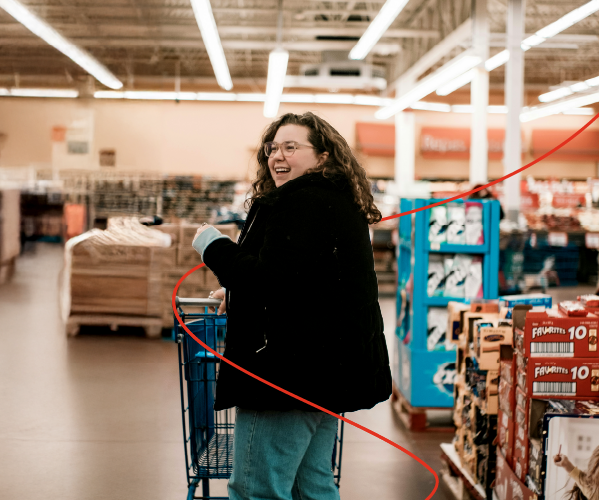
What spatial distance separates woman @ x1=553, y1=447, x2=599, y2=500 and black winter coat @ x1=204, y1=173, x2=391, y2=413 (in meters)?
0.71

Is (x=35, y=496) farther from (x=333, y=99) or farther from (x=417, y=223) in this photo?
(x=333, y=99)

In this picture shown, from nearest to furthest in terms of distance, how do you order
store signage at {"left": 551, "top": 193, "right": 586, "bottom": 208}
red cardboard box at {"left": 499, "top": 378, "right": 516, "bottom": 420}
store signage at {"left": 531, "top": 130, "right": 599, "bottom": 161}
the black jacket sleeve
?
the black jacket sleeve, red cardboard box at {"left": 499, "top": 378, "right": 516, "bottom": 420}, store signage at {"left": 551, "top": 193, "right": 586, "bottom": 208}, store signage at {"left": 531, "top": 130, "right": 599, "bottom": 161}

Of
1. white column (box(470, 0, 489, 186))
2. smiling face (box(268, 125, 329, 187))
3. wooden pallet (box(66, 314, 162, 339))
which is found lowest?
wooden pallet (box(66, 314, 162, 339))

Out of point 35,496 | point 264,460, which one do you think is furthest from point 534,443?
point 35,496

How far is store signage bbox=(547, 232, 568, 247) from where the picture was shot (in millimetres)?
11008

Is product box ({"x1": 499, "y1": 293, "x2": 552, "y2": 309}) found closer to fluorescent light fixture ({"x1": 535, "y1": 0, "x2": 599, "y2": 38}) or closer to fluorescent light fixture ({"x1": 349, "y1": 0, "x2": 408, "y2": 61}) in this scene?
fluorescent light fixture ({"x1": 349, "y1": 0, "x2": 408, "y2": 61})

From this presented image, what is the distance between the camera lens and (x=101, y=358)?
5.73 m

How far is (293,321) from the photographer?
5.56 ft

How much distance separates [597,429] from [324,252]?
1.04 meters

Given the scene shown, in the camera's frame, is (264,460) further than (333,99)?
No

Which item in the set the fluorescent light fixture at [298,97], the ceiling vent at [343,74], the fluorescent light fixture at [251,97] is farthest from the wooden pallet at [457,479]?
the fluorescent light fixture at [251,97]

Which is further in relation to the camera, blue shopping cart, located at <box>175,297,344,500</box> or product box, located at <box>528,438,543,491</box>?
blue shopping cart, located at <box>175,297,344,500</box>

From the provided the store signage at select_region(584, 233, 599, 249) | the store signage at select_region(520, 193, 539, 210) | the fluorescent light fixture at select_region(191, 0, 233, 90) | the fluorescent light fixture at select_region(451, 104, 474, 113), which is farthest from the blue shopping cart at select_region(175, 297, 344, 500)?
the fluorescent light fixture at select_region(451, 104, 474, 113)

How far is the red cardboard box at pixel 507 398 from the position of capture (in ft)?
7.75
